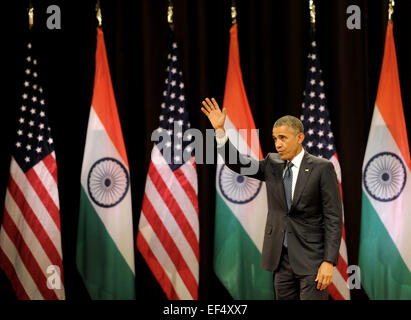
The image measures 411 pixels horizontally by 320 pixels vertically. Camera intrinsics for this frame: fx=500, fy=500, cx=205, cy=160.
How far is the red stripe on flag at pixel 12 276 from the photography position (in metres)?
4.44

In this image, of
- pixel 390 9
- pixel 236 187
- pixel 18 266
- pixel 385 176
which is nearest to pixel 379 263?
pixel 385 176

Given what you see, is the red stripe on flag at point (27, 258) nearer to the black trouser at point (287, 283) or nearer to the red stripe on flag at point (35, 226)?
→ the red stripe on flag at point (35, 226)

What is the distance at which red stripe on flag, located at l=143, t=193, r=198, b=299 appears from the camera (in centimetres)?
451

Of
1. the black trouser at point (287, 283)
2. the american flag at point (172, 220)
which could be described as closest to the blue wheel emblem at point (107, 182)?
the american flag at point (172, 220)

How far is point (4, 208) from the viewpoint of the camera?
180 inches

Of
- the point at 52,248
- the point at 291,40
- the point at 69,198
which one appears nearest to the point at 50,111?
the point at 69,198

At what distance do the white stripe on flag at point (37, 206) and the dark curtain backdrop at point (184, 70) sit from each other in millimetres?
344

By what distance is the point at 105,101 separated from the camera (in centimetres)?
462

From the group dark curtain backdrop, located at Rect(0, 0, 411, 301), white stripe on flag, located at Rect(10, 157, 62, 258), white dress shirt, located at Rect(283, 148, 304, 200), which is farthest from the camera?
dark curtain backdrop, located at Rect(0, 0, 411, 301)

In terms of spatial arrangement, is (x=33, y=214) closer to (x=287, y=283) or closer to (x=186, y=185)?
(x=186, y=185)

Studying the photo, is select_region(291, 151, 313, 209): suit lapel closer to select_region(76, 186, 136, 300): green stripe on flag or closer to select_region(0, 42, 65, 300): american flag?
select_region(76, 186, 136, 300): green stripe on flag

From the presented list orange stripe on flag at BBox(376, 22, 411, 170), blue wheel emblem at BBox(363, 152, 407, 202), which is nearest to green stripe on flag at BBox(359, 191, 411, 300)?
blue wheel emblem at BBox(363, 152, 407, 202)

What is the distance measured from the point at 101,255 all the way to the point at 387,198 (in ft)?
8.56

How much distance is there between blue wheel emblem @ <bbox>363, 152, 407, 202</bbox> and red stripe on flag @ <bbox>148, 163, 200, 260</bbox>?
163 cm
